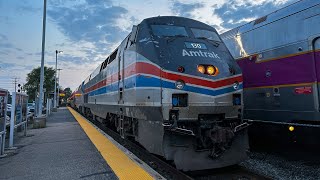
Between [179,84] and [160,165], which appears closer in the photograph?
[179,84]

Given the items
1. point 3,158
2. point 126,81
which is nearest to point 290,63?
point 126,81

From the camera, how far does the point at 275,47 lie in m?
7.27

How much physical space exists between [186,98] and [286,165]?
3.02 metres

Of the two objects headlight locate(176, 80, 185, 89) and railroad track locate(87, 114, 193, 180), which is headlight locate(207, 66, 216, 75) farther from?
railroad track locate(87, 114, 193, 180)

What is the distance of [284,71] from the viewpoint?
6988 mm

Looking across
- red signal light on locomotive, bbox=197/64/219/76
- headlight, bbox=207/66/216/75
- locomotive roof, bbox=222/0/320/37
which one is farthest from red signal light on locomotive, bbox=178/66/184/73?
locomotive roof, bbox=222/0/320/37

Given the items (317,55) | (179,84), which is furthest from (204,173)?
(317,55)

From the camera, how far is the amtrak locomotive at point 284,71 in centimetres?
633

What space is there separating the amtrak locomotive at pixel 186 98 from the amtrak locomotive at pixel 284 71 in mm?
1351

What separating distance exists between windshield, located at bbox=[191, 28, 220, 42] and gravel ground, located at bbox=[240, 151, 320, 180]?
3096 millimetres

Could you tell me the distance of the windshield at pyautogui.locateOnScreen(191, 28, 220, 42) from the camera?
7102mm

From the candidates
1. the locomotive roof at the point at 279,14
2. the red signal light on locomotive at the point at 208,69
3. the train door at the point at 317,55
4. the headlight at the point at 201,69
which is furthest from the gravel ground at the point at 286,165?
the locomotive roof at the point at 279,14

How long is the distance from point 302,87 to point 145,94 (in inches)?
135

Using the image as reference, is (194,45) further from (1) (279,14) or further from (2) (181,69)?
(1) (279,14)
